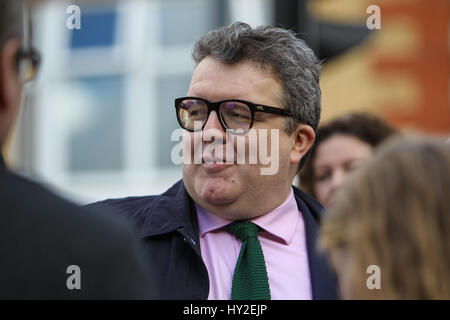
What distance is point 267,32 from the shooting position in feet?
6.68

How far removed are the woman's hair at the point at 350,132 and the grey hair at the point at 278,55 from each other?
3.16ft

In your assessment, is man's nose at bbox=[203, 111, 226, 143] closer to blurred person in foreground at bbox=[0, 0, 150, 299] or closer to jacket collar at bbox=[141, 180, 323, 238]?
jacket collar at bbox=[141, 180, 323, 238]

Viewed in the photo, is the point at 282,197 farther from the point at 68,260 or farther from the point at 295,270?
the point at 68,260

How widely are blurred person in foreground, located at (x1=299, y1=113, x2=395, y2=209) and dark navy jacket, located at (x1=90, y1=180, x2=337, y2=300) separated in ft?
3.23

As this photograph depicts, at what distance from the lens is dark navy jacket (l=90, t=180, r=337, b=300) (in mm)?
1799

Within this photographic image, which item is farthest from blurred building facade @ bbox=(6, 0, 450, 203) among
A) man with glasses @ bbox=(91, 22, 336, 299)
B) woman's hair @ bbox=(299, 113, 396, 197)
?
man with glasses @ bbox=(91, 22, 336, 299)

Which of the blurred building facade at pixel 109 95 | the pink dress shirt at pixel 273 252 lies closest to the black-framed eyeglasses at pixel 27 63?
the pink dress shirt at pixel 273 252

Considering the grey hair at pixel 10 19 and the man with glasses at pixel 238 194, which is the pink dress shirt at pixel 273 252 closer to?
the man with glasses at pixel 238 194

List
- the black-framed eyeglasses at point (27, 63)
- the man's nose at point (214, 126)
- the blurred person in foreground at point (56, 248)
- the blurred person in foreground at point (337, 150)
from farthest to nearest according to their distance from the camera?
the blurred person in foreground at point (337, 150) → the man's nose at point (214, 126) → the black-framed eyeglasses at point (27, 63) → the blurred person in foreground at point (56, 248)

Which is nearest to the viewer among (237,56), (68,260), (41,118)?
(68,260)

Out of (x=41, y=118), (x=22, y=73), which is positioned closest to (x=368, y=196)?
(x=22, y=73)

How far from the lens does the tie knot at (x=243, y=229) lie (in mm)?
1947

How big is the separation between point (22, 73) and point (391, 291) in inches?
31.4

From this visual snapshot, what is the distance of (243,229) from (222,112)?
0.34 m
